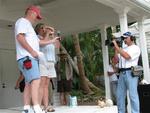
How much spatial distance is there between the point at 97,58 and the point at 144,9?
33.2 ft

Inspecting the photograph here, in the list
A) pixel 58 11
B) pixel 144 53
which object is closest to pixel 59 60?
pixel 58 11

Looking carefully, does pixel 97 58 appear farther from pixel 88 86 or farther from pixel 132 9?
pixel 132 9

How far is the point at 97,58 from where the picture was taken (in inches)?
738

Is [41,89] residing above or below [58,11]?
below

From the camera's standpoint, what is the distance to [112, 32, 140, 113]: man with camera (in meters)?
6.02

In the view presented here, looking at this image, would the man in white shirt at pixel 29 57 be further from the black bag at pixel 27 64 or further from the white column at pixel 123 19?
the white column at pixel 123 19

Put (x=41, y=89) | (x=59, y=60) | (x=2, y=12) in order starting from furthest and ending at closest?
(x=59, y=60)
(x=2, y=12)
(x=41, y=89)

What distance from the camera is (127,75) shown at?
6.05 meters

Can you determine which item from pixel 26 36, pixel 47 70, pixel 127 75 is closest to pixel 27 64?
pixel 26 36

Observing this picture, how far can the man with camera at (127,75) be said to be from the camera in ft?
19.7

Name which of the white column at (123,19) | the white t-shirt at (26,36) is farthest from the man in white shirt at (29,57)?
the white column at (123,19)

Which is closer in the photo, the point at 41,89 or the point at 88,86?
the point at 41,89

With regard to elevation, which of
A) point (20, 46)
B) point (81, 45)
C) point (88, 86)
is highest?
point (81, 45)

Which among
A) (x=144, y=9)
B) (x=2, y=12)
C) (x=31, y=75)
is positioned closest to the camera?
(x=31, y=75)
